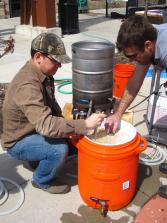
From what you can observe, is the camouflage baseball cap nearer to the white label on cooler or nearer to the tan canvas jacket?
the tan canvas jacket

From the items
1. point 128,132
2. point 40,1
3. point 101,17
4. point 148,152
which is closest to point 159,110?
point 148,152

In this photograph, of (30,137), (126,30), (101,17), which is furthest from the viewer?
(101,17)

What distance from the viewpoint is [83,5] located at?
14406 mm

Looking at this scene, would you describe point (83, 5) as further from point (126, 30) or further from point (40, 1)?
point (126, 30)

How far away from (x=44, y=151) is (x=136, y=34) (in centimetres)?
111

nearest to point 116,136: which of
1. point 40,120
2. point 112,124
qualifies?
point 112,124

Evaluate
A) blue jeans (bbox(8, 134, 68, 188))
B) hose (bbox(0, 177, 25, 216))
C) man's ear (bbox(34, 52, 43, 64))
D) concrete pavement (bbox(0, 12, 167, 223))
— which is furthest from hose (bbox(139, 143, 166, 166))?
man's ear (bbox(34, 52, 43, 64))

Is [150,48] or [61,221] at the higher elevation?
[150,48]

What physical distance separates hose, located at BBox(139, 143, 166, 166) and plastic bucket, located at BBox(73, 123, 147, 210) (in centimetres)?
65

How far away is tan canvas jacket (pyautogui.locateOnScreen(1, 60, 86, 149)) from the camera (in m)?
2.43

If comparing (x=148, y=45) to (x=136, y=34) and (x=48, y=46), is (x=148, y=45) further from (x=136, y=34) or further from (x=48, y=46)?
(x=48, y=46)

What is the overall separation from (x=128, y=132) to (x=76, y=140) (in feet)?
1.39

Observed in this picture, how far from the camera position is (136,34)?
231cm

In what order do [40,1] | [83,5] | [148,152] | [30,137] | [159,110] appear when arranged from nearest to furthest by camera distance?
[30,137], [148,152], [159,110], [40,1], [83,5]
